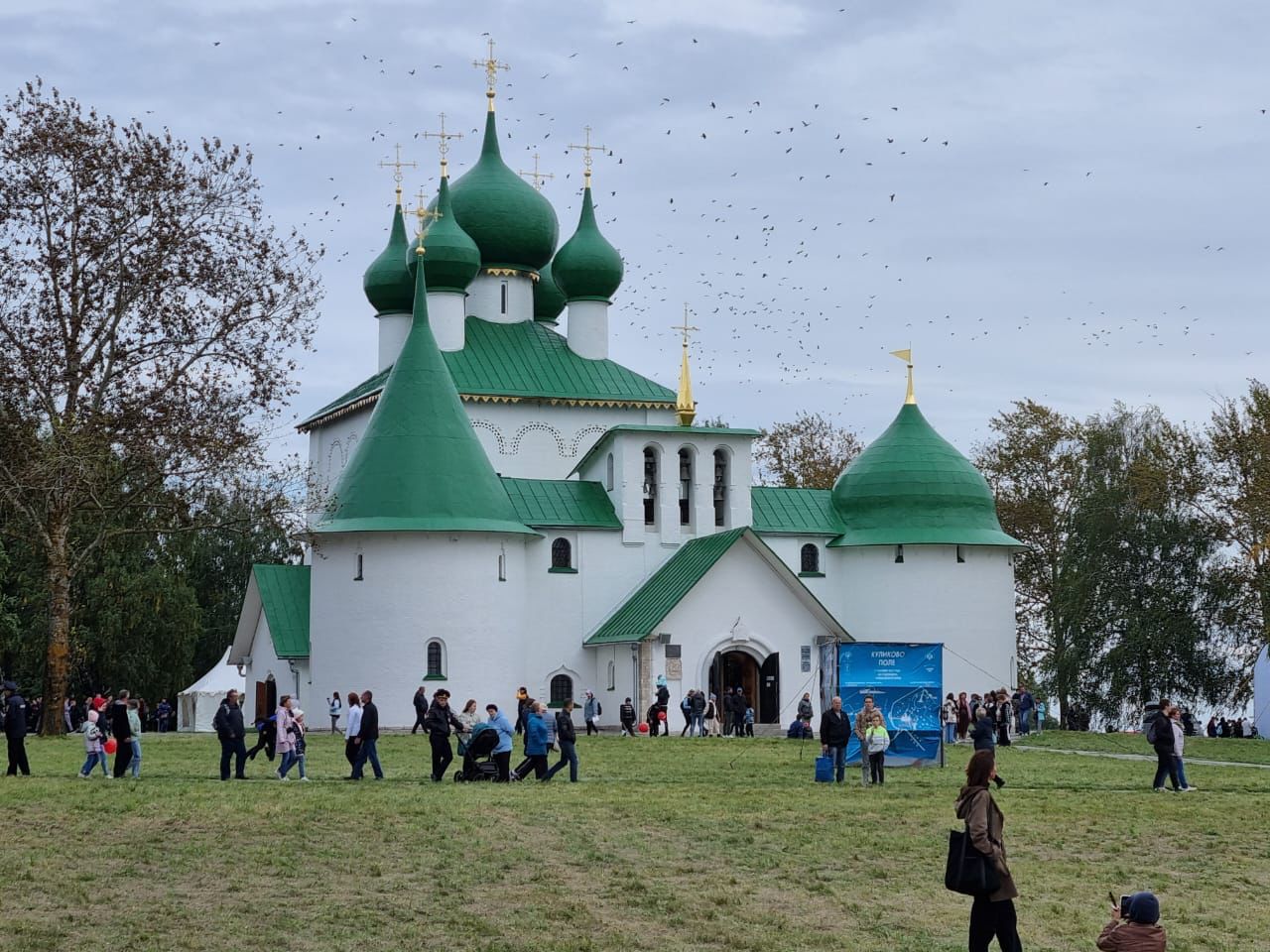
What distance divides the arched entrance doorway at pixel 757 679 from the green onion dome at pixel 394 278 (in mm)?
16170

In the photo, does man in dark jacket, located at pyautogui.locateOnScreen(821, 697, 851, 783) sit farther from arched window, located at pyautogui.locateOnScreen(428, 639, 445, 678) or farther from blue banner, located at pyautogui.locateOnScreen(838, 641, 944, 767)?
arched window, located at pyautogui.locateOnScreen(428, 639, 445, 678)

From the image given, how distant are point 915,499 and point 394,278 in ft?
55.5

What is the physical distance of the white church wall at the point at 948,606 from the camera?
49.7m

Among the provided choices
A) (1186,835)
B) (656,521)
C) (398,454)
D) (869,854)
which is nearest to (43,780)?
(869,854)

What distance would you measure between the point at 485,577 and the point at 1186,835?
85.6 ft

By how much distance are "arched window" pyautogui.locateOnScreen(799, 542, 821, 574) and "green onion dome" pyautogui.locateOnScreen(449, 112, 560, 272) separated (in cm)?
1224

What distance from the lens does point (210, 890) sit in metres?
16.7

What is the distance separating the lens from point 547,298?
57.9m

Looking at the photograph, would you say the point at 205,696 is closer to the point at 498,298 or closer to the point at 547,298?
the point at 498,298

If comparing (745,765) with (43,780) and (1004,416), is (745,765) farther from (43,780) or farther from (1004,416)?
(1004,416)

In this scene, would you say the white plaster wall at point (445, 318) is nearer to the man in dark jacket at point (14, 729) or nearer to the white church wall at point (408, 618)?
the white church wall at point (408, 618)

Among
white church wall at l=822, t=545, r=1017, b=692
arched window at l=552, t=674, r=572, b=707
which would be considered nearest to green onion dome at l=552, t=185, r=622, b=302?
white church wall at l=822, t=545, r=1017, b=692

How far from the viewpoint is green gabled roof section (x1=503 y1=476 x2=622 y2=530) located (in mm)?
48219

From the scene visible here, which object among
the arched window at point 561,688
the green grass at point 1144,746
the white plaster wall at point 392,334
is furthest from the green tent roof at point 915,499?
the white plaster wall at point 392,334
